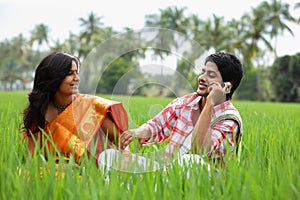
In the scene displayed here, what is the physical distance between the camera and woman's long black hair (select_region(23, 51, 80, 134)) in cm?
164

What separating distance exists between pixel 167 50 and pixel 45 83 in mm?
699

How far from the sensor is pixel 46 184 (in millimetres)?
993

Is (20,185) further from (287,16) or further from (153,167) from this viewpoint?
(287,16)

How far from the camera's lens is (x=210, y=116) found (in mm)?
1396

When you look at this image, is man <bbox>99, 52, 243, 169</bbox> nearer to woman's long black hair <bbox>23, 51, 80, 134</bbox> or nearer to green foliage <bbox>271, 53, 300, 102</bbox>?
woman's long black hair <bbox>23, 51, 80, 134</bbox>

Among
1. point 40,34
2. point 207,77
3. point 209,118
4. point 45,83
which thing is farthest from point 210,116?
point 40,34

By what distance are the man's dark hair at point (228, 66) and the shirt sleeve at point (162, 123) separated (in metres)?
0.24

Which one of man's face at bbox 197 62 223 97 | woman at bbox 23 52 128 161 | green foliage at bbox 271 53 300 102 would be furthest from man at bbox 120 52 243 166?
green foliage at bbox 271 53 300 102

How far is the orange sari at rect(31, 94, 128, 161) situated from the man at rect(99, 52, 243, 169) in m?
0.08

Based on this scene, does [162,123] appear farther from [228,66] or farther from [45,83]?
[45,83]

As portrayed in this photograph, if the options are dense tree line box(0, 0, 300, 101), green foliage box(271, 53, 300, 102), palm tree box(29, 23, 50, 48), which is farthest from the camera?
palm tree box(29, 23, 50, 48)

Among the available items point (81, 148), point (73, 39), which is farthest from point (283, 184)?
point (73, 39)

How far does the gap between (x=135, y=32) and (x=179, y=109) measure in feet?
1.62

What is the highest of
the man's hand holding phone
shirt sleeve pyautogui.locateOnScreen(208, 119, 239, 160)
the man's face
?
the man's face
